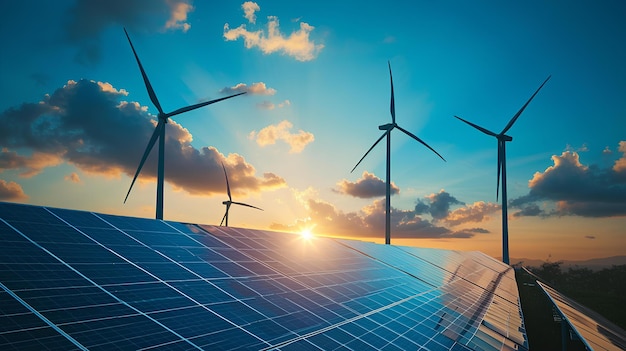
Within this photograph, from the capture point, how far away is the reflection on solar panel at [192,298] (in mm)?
10750

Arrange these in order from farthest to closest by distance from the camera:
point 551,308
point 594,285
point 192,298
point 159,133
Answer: point 594,285 < point 159,133 < point 551,308 < point 192,298

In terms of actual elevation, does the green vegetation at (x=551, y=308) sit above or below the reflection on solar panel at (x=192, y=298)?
below

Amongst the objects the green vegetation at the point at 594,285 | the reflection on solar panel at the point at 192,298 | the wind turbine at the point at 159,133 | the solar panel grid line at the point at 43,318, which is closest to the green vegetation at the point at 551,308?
the green vegetation at the point at 594,285

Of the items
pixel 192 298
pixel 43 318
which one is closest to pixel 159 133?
pixel 192 298

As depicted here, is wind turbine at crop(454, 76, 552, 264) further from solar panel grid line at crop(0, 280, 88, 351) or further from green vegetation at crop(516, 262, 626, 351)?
solar panel grid line at crop(0, 280, 88, 351)

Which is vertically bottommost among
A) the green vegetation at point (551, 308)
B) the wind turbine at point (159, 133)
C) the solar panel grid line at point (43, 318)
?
the green vegetation at point (551, 308)

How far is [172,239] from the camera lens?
2150 centimetres

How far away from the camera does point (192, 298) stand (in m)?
14.4

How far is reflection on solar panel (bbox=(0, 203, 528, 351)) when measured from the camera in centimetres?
1075

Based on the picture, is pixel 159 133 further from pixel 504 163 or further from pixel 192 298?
pixel 504 163

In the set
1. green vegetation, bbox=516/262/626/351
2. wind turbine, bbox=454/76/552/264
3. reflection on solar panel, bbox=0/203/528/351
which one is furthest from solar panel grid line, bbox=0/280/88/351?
wind turbine, bbox=454/76/552/264

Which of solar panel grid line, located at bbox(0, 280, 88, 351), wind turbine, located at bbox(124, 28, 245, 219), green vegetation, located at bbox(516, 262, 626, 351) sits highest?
wind turbine, located at bbox(124, 28, 245, 219)

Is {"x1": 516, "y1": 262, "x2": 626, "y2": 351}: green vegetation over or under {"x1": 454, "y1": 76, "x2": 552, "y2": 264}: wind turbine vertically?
under

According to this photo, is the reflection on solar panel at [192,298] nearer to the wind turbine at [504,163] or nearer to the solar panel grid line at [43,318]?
the solar panel grid line at [43,318]
